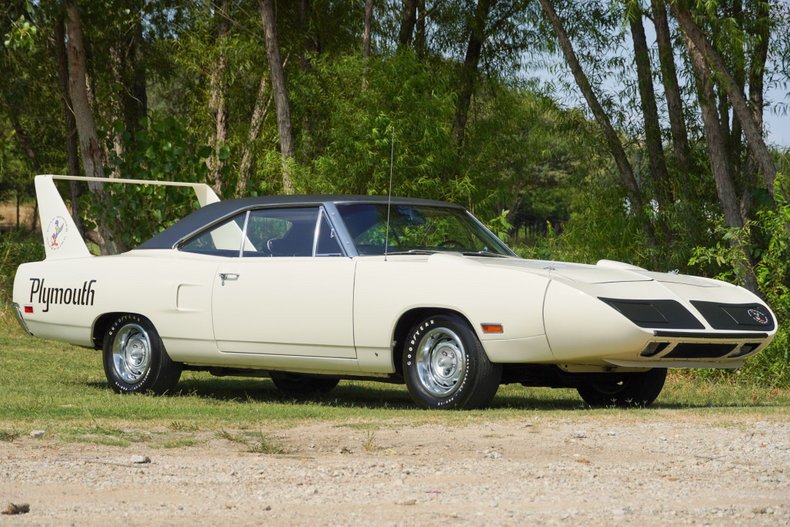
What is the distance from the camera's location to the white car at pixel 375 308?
344 inches

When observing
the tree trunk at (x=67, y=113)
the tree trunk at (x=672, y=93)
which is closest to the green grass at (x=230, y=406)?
the tree trunk at (x=672, y=93)

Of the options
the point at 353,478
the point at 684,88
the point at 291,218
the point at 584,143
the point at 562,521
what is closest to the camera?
the point at 562,521

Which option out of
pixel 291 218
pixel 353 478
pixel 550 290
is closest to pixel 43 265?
pixel 291 218

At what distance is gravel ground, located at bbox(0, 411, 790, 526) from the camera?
5.25 meters

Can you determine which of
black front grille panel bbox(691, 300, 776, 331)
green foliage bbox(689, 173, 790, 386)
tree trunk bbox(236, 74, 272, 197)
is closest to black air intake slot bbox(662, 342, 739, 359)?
black front grille panel bbox(691, 300, 776, 331)

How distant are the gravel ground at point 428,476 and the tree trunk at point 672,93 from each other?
874 cm

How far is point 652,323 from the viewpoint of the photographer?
865cm

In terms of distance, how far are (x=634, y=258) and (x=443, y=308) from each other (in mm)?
8065

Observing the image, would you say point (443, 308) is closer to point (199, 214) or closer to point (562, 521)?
point (199, 214)

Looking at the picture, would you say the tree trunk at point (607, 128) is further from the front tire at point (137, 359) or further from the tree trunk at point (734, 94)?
the front tire at point (137, 359)

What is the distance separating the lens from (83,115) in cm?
2078

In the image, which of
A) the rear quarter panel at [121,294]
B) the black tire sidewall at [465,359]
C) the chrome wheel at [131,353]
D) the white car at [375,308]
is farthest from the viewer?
the chrome wheel at [131,353]

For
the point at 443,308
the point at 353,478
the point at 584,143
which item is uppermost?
the point at 584,143

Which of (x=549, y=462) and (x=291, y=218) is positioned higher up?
(x=291, y=218)
